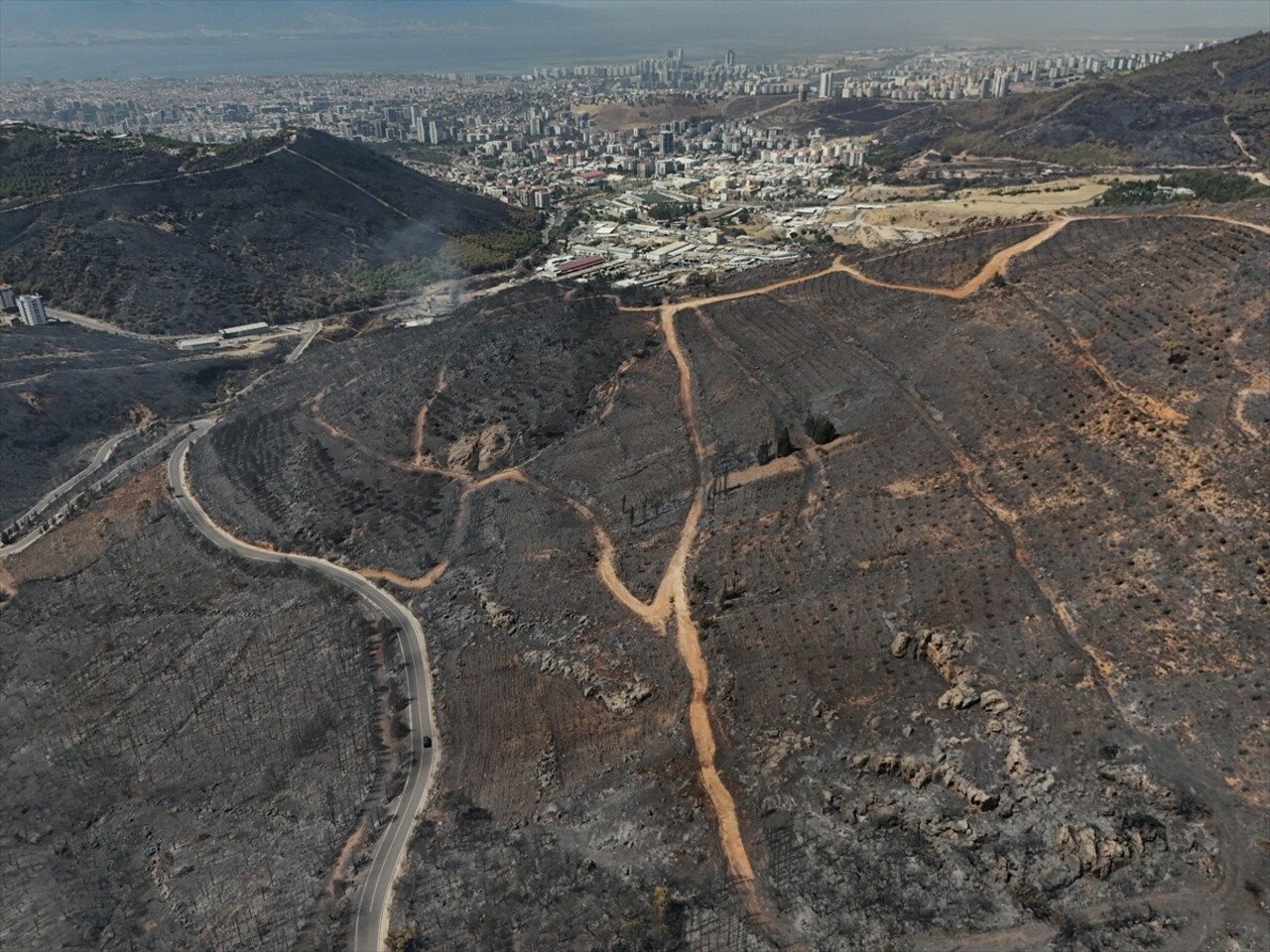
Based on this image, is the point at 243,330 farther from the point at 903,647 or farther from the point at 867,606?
the point at 903,647

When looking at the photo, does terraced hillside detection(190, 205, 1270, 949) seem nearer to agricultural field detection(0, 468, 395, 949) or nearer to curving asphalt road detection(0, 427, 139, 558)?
agricultural field detection(0, 468, 395, 949)

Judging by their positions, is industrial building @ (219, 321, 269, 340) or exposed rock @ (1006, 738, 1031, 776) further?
industrial building @ (219, 321, 269, 340)

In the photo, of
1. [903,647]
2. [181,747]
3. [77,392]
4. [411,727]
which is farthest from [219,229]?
[903,647]

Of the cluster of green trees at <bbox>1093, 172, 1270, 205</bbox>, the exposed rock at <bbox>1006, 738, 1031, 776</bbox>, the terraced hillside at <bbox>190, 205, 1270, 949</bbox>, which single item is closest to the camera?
the terraced hillside at <bbox>190, 205, 1270, 949</bbox>

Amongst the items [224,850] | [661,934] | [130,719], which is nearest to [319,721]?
[224,850]

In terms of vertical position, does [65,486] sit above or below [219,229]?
below

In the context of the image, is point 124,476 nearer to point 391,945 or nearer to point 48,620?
point 48,620

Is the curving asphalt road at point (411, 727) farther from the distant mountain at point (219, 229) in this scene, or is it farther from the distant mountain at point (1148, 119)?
the distant mountain at point (1148, 119)

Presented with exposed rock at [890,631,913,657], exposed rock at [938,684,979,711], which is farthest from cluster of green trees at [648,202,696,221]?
exposed rock at [938,684,979,711]
